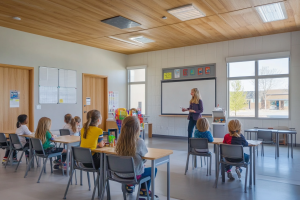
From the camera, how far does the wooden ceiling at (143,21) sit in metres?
4.73

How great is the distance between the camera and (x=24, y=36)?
6.45m

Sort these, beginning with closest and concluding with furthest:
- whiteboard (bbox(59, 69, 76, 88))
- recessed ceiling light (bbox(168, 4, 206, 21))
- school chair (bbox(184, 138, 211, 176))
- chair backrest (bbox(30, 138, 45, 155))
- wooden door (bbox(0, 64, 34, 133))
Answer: chair backrest (bbox(30, 138, 45, 155)), school chair (bbox(184, 138, 211, 176)), recessed ceiling light (bbox(168, 4, 206, 21)), wooden door (bbox(0, 64, 34, 133)), whiteboard (bbox(59, 69, 76, 88))

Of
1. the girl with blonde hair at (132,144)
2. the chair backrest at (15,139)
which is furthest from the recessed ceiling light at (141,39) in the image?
the girl with blonde hair at (132,144)

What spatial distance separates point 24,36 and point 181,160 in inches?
196

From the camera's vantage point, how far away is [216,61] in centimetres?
793

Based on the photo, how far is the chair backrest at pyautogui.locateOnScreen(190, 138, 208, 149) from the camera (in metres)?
4.00

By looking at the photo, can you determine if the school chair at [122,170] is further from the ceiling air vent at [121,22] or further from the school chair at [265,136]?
the school chair at [265,136]

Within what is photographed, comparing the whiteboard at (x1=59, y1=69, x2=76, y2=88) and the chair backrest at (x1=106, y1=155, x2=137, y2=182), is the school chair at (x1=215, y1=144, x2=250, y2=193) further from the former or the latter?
the whiteboard at (x1=59, y1=69, x2=76, y2=88)

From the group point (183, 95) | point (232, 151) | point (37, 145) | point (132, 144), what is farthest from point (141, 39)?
point (132, 144)

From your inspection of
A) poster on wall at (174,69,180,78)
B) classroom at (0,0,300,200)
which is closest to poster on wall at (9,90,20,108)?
classroom at (0,0,300,200)

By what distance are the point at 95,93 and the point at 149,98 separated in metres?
1.99

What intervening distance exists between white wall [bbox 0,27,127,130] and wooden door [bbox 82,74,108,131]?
0.60 ft

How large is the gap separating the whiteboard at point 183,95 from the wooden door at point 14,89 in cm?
432

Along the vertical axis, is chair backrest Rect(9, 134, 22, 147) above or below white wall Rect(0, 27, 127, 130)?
below
